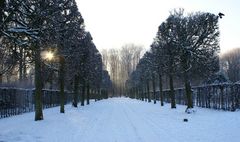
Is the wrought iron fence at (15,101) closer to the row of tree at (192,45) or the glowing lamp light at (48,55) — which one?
the glowing lamp light at (48,55)

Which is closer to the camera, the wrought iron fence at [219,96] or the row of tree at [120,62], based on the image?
the wrought iron fence at [219,96]

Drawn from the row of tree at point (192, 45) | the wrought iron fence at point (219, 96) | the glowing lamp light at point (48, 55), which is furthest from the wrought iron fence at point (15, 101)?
→ the wrought iron fence at point (219, 96)

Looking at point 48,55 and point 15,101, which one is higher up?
point 48,55

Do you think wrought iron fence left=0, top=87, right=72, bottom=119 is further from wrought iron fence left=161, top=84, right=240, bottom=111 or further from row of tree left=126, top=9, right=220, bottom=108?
wrought iron fence left=161, top=84, right=240, bottom=111

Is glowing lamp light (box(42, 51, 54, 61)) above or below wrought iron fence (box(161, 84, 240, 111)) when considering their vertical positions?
above

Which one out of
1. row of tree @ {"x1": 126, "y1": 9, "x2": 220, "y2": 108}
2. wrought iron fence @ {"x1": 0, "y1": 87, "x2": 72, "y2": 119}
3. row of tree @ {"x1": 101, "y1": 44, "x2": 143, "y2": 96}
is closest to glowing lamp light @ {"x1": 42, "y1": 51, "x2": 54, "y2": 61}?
wrought iron fence @ {"x1": 0, "y1": 87, "x2": 72, "y2": 119}

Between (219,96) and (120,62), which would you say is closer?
(219,96)

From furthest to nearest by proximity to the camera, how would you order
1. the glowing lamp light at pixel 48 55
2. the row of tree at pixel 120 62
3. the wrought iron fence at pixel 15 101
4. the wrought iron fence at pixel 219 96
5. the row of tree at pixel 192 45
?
the row of tree at pixel 120 62 → the row of tree at pixel 192 45 → the wrought iron fence at pixel 15 101 → the wrought iron fence at pixel 219 96 → the glowing lamp light at pixel 48 55

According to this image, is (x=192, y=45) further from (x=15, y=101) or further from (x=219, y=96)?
(x=15, y=101)

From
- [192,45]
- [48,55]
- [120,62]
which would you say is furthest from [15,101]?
[120,62]

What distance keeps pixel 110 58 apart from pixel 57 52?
4501 inches

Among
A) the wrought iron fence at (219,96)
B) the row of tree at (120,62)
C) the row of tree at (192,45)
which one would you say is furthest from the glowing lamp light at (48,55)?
the row of tree at (120,62)

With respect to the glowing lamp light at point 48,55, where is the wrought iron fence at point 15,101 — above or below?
below

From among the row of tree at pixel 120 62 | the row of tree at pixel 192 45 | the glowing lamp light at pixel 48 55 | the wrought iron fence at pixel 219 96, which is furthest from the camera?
the row of tree at pixel 120 62
